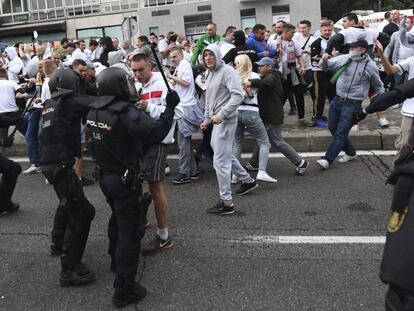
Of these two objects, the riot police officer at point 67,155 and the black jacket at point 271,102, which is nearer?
the riot police officer at point 67,155

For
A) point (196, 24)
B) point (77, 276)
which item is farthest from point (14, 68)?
point (196, 24)

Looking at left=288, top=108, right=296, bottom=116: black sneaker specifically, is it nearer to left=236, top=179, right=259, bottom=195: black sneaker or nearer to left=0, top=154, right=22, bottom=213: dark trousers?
left=236, top=179, right=259, bottom=195: black sneaker

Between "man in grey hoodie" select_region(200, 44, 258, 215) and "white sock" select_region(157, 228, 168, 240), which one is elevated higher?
"man in grey hoodie" select_region(200, 44, 258, 215)

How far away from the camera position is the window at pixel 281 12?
1281 inches

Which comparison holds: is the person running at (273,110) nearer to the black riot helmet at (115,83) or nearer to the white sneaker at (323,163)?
the white sneaker at (323,163)

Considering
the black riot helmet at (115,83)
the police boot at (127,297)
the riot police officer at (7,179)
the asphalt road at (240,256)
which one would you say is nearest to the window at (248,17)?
the asphalt road at (240,256)

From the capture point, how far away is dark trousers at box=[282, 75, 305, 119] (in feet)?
28.4

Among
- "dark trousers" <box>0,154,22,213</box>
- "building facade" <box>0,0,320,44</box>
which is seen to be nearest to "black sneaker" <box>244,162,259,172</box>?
"dark trousers" <box>0,154,22,213</box>

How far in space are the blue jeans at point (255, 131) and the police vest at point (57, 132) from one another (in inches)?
96.2

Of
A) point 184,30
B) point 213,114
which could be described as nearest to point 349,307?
point 213,114

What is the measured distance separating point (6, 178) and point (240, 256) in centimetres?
290

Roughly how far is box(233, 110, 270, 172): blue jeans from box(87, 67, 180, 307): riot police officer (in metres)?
2.58

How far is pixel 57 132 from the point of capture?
3947 millimetres

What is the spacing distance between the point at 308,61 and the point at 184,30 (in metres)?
26.1
